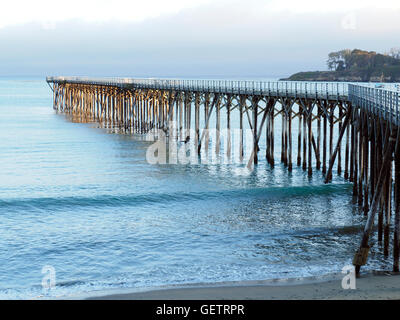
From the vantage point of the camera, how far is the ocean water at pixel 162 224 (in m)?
14.4

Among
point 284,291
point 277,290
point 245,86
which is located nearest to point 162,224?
point 277,290

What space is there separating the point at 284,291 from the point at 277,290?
175mm

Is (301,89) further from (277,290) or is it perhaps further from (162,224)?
(277,290)

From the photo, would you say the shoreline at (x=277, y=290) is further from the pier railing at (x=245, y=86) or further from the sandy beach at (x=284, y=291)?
the pier railing at (x=245, y=86)

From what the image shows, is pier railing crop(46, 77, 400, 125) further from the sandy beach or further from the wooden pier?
the sandy beach

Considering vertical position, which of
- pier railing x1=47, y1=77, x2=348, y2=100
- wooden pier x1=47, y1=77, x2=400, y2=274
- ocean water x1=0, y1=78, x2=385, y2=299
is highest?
pier railing x1=47, y1=77, x2=348, y2=100

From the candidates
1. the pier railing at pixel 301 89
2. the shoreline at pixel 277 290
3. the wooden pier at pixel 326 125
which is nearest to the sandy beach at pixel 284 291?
the shoreline at pixel 277 290

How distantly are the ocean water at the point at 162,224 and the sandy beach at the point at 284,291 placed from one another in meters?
0.68

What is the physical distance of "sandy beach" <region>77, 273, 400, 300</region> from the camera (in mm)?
11891

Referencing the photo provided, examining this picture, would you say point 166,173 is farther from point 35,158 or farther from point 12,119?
Result: point 12,119

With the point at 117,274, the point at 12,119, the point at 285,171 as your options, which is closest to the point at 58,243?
the point at 117,274

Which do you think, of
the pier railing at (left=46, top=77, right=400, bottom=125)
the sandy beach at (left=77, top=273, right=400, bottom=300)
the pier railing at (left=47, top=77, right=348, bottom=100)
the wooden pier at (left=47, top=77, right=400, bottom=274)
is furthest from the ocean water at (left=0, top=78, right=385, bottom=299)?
the pier railing at (left=47, top=77, right=348, bottom=100)
